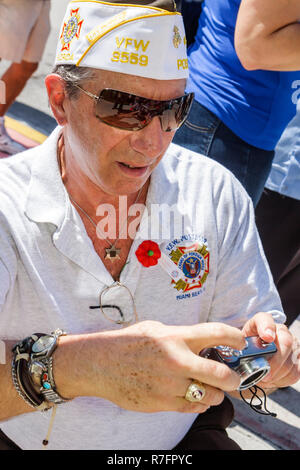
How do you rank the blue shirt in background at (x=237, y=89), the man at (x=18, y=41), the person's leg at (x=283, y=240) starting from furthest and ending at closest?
the man at (x=18, y=41), the person's leg at (x=283, y=240), the blue shirt in background at (x=237, y=89)

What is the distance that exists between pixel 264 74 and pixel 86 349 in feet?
4.35

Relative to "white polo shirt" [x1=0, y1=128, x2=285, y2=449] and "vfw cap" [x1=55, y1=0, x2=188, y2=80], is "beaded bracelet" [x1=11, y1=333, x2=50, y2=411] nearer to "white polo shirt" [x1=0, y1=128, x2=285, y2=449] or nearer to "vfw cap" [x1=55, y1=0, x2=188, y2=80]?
"white polo shirt" [x1=0, y1=128, x2=285, y2=449]

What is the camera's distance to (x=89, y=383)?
4.48 ft

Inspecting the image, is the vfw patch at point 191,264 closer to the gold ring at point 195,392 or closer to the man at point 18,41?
the gold ring at point 195,392

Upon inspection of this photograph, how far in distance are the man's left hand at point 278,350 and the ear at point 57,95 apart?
762 millimetres

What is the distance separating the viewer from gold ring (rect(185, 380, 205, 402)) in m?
1.30

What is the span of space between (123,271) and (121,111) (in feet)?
1.44

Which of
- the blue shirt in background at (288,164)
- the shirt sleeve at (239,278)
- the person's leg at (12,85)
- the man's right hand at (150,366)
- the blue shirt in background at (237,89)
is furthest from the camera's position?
the person's leg at (12,85)

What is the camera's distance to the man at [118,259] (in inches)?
53.8

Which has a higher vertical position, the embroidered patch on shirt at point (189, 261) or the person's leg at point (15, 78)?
the embroidered patch on shirt at point (189, 261)

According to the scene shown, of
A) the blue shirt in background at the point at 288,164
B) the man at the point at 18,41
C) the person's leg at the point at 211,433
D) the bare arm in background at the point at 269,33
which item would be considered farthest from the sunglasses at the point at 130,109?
the man at the point at 18,41

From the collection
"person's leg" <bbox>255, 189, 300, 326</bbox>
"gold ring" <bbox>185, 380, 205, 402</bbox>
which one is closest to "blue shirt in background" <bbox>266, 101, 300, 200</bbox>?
"person's leg" <bbox>255, 189, 300, 326</bbox>

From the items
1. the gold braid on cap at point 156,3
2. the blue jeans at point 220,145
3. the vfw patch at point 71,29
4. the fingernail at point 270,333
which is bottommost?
the fingernail at point 270,333

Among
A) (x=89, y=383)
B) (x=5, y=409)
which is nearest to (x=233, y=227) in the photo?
(x=89, y=383)
